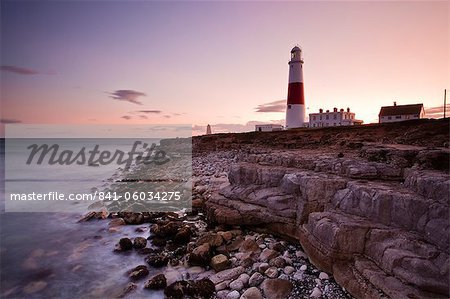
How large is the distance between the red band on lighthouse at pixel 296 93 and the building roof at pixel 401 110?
10.3 m

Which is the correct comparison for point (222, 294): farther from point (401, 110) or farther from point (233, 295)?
point (401, 110)

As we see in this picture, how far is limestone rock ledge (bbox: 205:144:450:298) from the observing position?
4457 mm

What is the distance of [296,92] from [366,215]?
81.0 feet

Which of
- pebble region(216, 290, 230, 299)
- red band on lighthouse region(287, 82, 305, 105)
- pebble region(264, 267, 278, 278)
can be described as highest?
red band on lighthouse region(287, 82, 305, 105)

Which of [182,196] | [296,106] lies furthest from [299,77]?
[182,196]

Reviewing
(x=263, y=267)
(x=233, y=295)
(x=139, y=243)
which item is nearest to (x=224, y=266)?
(x=263, y=267)

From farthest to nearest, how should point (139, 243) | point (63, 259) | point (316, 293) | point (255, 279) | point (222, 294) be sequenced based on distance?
point (63, 259)
point (139, 243)
point (255, 279)
point (222, 294)
point (316, 293)

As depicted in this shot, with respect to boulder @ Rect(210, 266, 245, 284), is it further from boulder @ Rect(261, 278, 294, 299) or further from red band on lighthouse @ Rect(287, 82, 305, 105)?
red band on lighthouse @ Rect(287, 82, 305, 105)

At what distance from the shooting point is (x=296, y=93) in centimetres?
2889

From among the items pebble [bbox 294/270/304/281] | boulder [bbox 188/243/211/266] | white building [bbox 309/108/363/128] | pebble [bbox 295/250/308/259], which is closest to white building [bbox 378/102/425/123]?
white building [bbox 309/108/363/128]

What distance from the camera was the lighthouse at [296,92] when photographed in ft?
94.1

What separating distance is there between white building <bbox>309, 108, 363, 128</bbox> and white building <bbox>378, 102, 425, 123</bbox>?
142 inches

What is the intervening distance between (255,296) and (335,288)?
1.58m

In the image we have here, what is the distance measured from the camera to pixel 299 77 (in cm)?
2880
